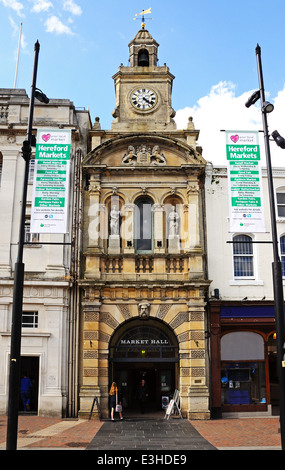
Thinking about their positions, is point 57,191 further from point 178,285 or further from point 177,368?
point 177,368

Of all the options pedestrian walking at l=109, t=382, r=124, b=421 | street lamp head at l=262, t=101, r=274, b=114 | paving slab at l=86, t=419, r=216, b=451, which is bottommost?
paving slab at l=86, t=419, r=216, b=451

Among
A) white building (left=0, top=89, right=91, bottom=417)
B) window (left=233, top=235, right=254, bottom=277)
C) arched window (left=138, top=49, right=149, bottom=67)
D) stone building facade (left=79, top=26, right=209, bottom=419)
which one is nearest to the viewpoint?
white building (left=0, top=89, right=91, bottom=417)

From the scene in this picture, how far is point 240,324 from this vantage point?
882 inches

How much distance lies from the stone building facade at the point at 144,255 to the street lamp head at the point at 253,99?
9494mm

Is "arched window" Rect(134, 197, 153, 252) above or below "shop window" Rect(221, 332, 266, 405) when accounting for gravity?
above

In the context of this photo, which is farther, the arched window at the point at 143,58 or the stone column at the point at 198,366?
the arched window at the point at 143,58

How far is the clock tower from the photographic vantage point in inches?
981

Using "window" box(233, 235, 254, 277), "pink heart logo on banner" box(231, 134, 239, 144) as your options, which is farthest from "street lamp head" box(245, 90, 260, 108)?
"window" box(233, 235, 254, 277)

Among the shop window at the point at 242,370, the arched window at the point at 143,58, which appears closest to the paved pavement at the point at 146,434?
the shop window at the point at 242,370

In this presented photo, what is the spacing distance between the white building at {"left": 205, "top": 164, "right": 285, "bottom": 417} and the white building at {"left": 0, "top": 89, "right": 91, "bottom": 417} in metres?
6.47

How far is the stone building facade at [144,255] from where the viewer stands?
21.8m

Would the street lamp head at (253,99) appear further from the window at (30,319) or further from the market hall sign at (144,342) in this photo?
the window at (30,319)

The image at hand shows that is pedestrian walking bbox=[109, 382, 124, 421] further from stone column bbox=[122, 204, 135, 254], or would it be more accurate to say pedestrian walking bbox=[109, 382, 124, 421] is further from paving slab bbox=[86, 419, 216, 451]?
stone column bbox=[122, 204, 135, 254]

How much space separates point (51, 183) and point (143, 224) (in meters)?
8.20
